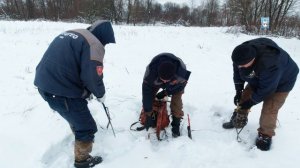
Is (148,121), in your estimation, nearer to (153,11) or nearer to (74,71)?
(74,71)

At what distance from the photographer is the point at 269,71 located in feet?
10.4

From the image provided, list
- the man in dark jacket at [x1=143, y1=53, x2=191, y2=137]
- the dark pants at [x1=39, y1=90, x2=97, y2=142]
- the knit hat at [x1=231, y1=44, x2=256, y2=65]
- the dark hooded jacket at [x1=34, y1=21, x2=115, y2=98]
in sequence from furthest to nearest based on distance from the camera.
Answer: the man in dark jacket at [x1=143, y1=53, x2=191, y2=137] < the knit hat at [x1=231, y1=44, x2=256, y2=65] < the dark pants at [x1=39, y1=90, x2=97, y2=142] < the dark hooded jacket at [x1=34, y1=21, x2=115, y2=98]

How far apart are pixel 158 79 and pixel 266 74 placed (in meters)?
1.23

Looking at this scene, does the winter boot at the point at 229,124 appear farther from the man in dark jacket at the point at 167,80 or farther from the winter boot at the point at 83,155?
the winter boot at the point at 83,155

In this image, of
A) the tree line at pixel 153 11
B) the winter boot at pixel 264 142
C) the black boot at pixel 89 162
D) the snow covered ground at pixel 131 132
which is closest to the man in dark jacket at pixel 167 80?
the snow covered ground at pixel 131 132

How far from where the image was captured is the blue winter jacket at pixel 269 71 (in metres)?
3.17

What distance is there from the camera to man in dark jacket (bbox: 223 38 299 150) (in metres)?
3.16

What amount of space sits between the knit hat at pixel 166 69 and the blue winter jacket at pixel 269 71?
88cm

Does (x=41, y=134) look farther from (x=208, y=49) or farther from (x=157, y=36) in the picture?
(x=157, y=36)

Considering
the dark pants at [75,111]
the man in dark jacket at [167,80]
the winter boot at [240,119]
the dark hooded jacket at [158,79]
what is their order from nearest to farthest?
the dark pants at [75,111] → the man in dark jacket at [167,80] → the dark hooded jacket at [158,79] → the winter boot at [240,119]

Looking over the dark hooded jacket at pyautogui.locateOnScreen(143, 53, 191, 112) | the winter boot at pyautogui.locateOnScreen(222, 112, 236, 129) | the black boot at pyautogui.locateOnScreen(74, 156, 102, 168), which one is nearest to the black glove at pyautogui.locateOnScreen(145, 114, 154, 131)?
the dark hooded jacket at pyautogui.locateOnScreen(143, 53, 191, 112)

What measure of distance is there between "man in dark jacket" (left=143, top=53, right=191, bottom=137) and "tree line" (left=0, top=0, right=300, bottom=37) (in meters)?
16.5

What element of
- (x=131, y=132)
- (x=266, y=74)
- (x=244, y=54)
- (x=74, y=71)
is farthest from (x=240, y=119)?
(x=74, y=71)

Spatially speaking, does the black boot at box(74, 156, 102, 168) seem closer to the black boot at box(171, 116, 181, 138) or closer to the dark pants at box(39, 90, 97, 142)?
the dark pants at box(39, 90, 97, 142)
